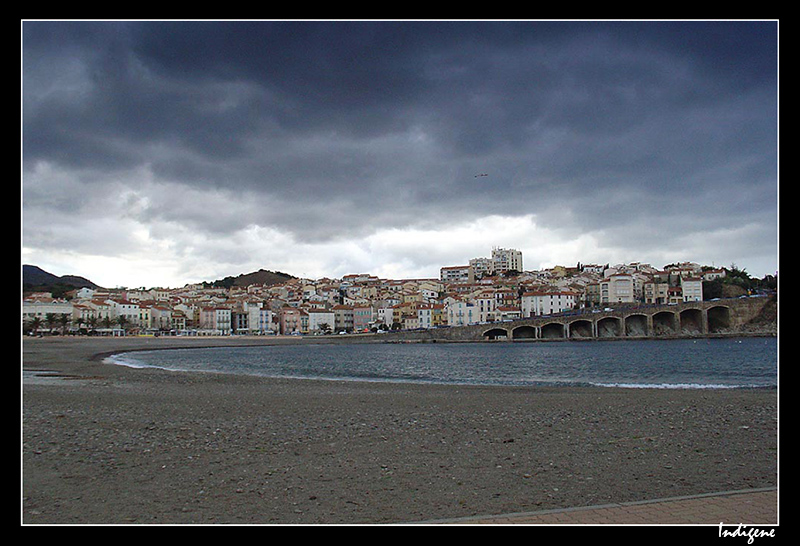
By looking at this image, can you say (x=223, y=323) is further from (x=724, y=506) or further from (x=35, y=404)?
(x=724, y=506)

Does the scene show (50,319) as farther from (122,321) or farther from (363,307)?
(363,307)

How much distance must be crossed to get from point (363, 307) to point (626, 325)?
182 ft

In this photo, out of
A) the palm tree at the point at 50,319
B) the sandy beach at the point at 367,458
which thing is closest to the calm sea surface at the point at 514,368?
the sandy beach at the point at 367,458

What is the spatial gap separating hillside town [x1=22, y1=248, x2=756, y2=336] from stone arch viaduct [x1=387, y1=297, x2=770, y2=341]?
476 inches

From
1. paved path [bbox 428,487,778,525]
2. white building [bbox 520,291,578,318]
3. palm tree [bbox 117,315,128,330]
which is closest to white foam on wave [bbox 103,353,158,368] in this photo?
paved path [bbox 428,487,778,525]

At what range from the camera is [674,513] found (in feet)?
16.2

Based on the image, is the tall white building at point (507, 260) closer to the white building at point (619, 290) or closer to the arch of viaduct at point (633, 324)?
the white building at point (619, 290)

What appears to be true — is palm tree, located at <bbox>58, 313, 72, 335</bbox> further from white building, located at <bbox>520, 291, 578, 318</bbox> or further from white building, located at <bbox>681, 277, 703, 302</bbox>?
white building, located at <bbox>681, 277, 703, 302</bbox>

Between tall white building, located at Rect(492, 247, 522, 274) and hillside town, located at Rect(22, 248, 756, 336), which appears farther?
tall white building, located at Rect(492, 247, 522, 274)

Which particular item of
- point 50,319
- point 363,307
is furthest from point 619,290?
point 50,319

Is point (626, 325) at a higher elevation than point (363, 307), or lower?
lower

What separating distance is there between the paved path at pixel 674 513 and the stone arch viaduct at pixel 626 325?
93790 millimetres

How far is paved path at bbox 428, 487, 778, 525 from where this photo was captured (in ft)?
15.4

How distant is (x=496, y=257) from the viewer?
199m
